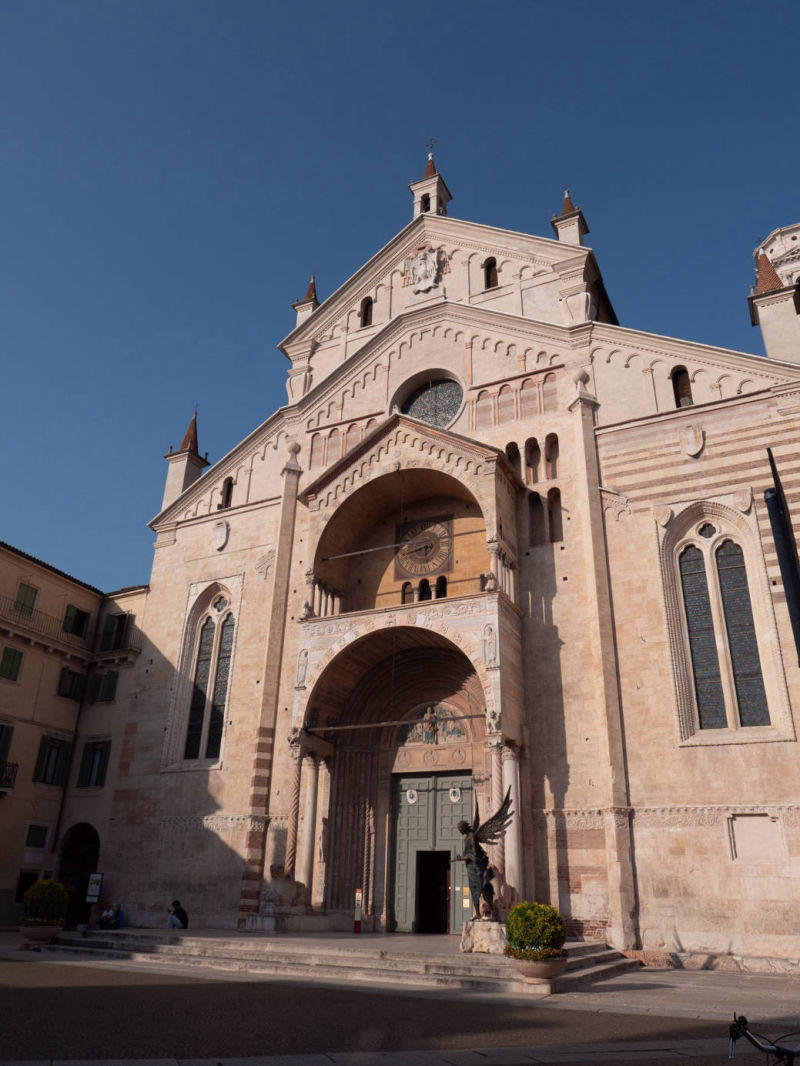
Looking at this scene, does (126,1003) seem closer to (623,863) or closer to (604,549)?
(623,863)

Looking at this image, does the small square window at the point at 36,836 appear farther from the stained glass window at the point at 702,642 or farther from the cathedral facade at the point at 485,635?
the stained glass window at the point at 702,642

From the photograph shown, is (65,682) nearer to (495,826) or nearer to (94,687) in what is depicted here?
(94,687)

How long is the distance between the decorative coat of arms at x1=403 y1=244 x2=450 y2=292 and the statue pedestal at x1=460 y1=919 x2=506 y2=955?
19628 millimetres

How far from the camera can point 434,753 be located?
2141 cm

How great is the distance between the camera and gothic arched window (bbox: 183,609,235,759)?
23.5 metres

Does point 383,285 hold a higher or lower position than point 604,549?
higher

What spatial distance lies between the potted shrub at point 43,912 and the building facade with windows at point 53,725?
22.2ft

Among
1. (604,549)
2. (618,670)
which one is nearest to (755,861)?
(618,670)

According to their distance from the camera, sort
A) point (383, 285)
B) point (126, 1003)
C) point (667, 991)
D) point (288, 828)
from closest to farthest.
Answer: point (126, 1003) → point (667, 991) → point (288, 828) → point (383, 285)

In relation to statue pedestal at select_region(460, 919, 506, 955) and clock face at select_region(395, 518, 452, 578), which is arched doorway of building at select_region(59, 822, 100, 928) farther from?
statue pedestal at select_region(460, 919, 506, 955)

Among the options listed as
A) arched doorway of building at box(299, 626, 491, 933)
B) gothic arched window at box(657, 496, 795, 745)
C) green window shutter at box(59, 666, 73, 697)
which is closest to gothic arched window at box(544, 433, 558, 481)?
gothic arched window at box(657, 496, 795, 745)

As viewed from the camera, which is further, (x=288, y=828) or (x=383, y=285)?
(x=383, y=285)

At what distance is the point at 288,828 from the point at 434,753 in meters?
4.32

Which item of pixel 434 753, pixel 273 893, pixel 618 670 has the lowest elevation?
pixel 273 893
